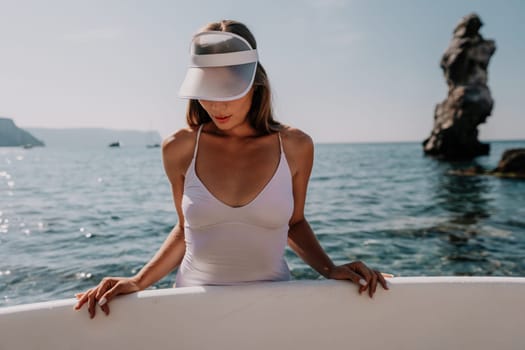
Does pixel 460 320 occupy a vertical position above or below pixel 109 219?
above

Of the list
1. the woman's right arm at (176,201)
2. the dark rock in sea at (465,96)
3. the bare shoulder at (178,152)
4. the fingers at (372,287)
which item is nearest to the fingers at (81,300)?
the woman's right arm at (176,201)

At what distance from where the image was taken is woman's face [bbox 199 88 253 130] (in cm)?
182

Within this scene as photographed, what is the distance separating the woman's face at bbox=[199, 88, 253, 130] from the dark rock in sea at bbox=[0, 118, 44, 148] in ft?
614

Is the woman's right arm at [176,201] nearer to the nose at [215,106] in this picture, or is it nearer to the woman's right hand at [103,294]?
the woman's right hand at [103,294]

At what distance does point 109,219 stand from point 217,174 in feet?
34.9

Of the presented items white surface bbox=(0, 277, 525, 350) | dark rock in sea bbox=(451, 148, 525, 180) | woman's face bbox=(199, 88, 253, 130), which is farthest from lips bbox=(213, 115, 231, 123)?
dark rock in sea bbox=(451, 148, 525, 180)

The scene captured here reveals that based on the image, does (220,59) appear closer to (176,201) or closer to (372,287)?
(176,201)

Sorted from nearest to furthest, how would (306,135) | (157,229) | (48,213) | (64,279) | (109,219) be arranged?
(306,135) < (64,279) < (157,229) < (109,219) < (48,213)

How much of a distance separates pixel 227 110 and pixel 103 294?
84 centimetres

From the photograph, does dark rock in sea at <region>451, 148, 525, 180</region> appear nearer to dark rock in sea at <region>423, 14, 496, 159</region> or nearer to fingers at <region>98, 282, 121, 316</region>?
dark rock in sea at <region>423, 14, 496, 159</region>

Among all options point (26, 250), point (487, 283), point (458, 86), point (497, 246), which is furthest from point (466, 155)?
point (487, 283)

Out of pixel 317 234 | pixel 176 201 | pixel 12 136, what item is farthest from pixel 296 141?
pixel 12 136

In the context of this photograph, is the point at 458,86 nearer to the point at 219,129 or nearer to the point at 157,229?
the point at 157,229

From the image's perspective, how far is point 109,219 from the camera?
465 inches
